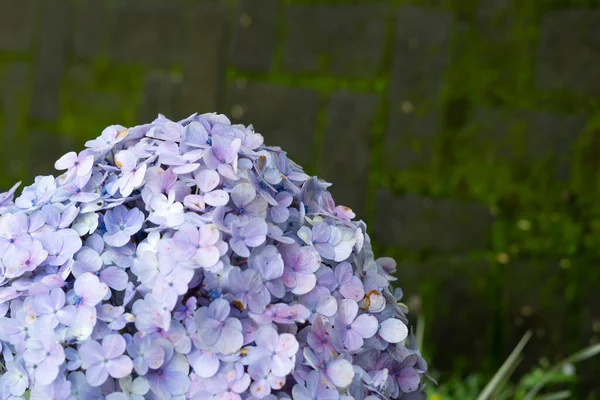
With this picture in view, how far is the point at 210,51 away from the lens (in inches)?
104

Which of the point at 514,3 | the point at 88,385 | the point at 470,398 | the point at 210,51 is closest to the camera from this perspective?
the point at 88,385

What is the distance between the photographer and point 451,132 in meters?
2.45

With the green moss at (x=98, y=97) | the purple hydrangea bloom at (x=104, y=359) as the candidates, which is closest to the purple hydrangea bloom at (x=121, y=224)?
the purple hydrangea bloom at (x=104, y=359)

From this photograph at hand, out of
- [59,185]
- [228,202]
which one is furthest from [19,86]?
[228,202]

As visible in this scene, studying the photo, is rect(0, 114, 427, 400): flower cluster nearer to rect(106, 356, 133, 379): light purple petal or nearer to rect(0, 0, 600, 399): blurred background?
rect(106, 356, 133, 379): light purple petal

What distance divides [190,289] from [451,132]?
1754 millimetres

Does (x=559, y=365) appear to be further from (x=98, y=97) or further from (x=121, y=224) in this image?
(x=98, y=97)

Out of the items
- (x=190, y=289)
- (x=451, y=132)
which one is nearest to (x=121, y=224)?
(x=190, y=289)

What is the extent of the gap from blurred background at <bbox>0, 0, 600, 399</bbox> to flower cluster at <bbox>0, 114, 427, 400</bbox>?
156 cm

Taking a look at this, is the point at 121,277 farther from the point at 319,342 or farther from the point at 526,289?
the point at 526,289

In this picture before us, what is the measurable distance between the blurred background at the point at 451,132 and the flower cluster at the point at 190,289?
5.11 ft

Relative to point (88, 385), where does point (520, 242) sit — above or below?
below

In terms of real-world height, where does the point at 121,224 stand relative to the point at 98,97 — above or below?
above

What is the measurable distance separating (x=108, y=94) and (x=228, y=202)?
2.11 metres
